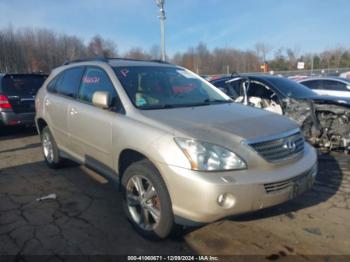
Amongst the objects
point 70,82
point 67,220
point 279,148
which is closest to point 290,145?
point 279,148

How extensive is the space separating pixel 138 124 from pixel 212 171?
942 millimetres

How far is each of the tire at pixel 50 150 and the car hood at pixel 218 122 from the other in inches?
98.9

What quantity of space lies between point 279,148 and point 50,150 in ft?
12.7

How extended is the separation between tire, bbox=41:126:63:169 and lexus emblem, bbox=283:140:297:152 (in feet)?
11.6

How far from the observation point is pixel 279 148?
3.09 m

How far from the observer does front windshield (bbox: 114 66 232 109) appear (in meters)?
3.72

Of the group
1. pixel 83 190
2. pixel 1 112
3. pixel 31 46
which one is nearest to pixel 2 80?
pixel 1 112

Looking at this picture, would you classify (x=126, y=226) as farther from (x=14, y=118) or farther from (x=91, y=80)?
(x=14, y=118)

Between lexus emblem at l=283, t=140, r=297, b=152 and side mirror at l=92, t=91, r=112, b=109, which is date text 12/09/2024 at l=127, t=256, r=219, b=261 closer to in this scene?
lexus emblem at l=283, t=140, r=297, b=152

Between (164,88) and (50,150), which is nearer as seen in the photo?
(164,88)

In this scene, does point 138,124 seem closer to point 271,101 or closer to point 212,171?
point 212,171

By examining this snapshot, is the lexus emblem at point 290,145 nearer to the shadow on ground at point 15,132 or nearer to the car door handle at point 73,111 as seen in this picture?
the car door handle at point 73,111

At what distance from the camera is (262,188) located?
9.18 ft

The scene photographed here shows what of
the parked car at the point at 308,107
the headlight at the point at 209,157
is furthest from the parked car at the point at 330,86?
the headlight at the point at 209,157
